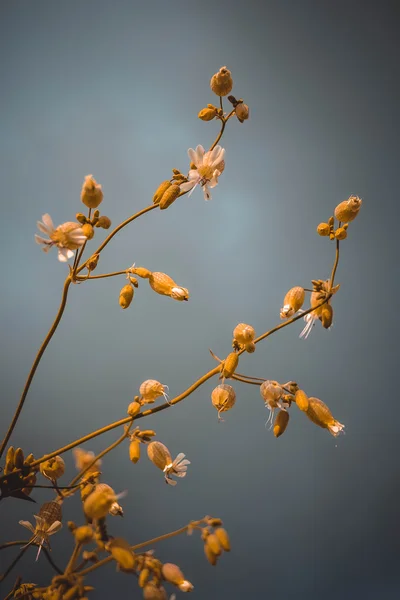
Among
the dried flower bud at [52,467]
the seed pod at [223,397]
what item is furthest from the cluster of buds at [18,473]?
the seed pod at [223,397]

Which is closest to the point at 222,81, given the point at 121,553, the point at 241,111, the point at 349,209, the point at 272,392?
the point at 241,111

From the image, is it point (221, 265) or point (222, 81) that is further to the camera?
point (221, 265)

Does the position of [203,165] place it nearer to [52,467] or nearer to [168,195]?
[168,195]

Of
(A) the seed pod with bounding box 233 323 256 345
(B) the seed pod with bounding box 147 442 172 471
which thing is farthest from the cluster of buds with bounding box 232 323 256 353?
(B) the seed pod with bounding box 147 442 172 471

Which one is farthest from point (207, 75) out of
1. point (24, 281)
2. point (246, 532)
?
point (246, 532)

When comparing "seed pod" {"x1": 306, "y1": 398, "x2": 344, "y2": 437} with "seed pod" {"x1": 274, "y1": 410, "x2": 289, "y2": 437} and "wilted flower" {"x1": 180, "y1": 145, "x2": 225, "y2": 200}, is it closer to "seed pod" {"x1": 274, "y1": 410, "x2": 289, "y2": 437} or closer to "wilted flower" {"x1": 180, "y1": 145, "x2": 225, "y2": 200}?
"seed pod" {"x1": 274, "y1": 410, "x2": 289, "y2": 437}

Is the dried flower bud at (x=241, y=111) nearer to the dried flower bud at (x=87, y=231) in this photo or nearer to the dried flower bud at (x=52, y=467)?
the dried flower bud at (x=87, y=231)

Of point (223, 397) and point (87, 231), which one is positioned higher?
point (87, 231)
